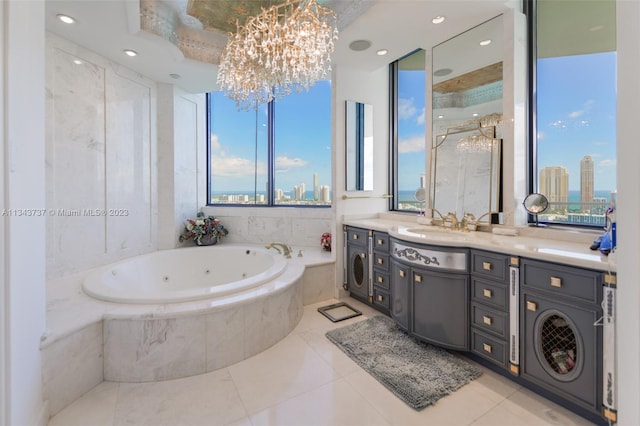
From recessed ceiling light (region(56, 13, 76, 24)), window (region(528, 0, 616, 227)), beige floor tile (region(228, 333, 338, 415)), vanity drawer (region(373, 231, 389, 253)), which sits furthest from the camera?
vanity drawer (region(373, 231, 389, 253))

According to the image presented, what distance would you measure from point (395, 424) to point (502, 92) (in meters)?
2.47

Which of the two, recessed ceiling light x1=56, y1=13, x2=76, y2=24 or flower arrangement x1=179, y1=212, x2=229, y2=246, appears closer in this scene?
recessed ceiling light x1=56, y1=13, x2=76, y2=24

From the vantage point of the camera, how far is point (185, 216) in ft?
13.8

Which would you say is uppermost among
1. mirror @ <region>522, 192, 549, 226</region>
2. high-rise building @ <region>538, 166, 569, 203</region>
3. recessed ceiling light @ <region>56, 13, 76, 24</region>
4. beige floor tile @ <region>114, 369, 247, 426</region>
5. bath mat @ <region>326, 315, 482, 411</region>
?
recessed ceiling light @ <region>56, 13, 76, 24</region>

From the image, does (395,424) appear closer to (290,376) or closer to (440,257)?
(290,376)

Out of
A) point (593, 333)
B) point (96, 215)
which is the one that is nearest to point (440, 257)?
point (593, 333)

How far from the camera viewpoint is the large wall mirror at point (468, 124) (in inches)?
97.0

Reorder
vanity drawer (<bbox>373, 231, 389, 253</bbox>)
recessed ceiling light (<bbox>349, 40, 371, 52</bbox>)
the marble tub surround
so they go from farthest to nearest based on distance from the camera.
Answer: vanity drawer (<bbox>373, 231, 389, 253</bbox>) → recessed ceiling light (<bbox>349, 40, 371, 52</bbox>) → the marble tub surround

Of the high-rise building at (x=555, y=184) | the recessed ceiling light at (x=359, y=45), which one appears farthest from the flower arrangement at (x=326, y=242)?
the high-rise building at (x=555, y=184)

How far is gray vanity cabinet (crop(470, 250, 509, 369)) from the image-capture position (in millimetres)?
1895

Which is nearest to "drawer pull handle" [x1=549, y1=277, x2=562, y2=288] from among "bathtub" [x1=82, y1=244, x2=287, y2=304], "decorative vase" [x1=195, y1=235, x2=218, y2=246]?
"bathtub" [x1=82, y1=244, x2=287, y2=304]

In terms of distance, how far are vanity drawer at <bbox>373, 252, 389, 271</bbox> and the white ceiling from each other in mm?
2030

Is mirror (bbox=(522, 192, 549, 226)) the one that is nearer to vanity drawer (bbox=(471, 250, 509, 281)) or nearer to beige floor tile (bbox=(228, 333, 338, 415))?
vanity drawer (bbox=(471, 250, 509, 281))

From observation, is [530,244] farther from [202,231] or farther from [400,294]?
[202,231]
